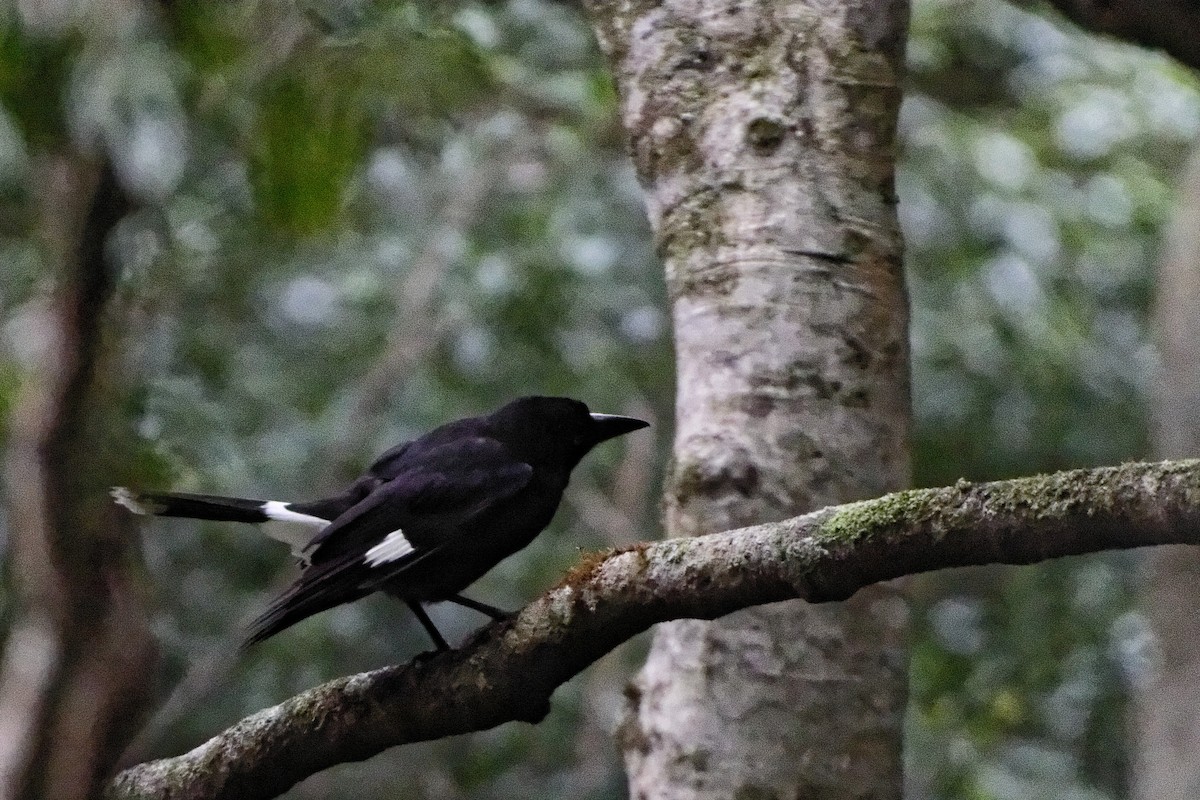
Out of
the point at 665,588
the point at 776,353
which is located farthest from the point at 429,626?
the point at 665,588

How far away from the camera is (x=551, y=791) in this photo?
441 cm

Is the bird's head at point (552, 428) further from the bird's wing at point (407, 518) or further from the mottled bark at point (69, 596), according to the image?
the mottled bark at point (69, 596)

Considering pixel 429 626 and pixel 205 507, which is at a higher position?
pixel 205 507

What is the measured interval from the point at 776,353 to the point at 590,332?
2.10 m

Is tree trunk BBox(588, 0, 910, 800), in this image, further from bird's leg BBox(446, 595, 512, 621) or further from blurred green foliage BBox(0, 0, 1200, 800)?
blurred green foliage BBox(0, 0, 1200, 800)

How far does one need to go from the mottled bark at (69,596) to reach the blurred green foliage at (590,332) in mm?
2010

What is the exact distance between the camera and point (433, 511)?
7.90 feet

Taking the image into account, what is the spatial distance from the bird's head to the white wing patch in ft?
0.99

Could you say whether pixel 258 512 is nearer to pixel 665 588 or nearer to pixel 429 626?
pixel 429 626

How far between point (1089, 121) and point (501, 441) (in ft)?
7.20

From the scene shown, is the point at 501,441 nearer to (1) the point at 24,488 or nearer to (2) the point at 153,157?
(2) the point at 153,157

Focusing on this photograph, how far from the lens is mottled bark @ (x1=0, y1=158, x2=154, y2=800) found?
0.99 m

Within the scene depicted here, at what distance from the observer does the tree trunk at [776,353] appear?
2.21m

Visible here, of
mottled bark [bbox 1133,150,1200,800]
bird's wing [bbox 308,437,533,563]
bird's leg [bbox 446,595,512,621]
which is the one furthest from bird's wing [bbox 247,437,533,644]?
mottled bark [bbox 1133,150,1200,800]
